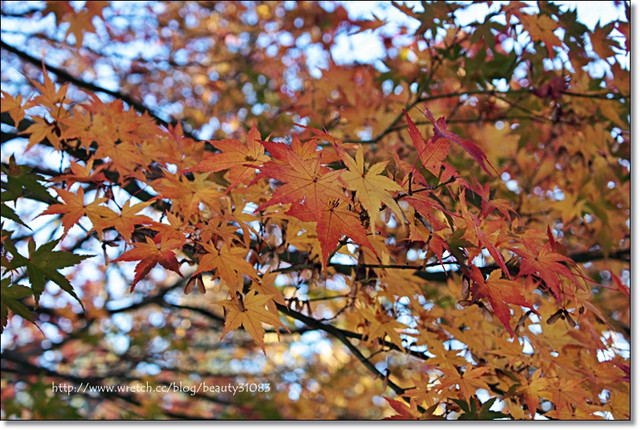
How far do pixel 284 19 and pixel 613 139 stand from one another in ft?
8.52

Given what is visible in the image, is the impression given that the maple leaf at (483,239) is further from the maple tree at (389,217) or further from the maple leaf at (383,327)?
the maple leaf at (383,327)

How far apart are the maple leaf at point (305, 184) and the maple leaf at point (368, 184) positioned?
0.06 ft

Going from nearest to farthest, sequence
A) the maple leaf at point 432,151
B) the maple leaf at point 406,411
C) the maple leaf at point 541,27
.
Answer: the maple leaf at point 432,151
the maple leaf at point 406,411
the maple leaf at point 541,27

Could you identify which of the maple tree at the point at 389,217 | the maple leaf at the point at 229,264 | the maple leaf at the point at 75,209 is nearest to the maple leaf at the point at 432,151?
the maple tree at the point at 389,217

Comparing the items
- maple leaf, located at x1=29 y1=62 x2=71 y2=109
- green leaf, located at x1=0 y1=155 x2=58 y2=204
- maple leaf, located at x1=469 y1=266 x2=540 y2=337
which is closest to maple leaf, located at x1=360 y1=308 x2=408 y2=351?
maple leaf, located at x1=469 y1=266 x2=540 y2=337

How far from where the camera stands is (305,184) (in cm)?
76

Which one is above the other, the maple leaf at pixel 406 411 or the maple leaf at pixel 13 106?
the maple leaf at pixel 13 106

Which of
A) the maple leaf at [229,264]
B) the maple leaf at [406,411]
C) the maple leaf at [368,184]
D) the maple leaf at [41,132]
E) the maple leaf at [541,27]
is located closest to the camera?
the maple leaf at [368,184]

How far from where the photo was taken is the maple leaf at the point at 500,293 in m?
0.89

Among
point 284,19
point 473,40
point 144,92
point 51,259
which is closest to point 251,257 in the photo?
point 51,259

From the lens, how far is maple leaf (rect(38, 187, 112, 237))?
102cm

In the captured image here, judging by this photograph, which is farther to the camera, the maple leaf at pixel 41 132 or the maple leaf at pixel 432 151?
the maple leaf at pixel 41 132

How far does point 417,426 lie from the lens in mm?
1150

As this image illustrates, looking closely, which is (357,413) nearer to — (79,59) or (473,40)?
(473,40)
